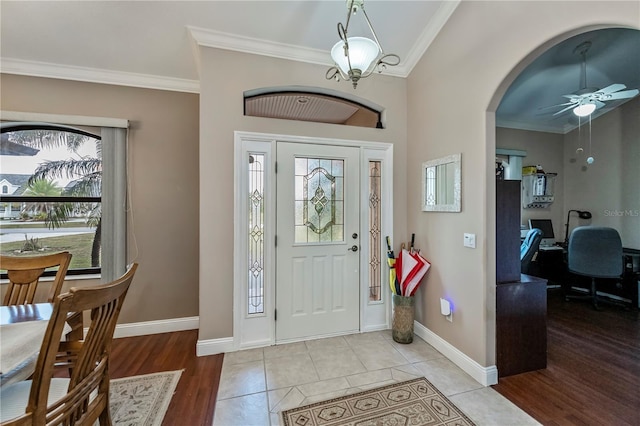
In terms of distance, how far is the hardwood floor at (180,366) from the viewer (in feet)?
6.06

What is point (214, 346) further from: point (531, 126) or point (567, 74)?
point (531, 126)

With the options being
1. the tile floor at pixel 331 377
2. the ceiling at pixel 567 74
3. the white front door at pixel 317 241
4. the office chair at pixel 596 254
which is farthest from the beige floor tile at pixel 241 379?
the office chair at pixel 596 254

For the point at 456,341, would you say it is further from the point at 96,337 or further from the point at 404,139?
the point at 96,337

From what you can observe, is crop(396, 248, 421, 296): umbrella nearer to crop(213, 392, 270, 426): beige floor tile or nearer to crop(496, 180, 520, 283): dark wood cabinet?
crop(496, 180, 520, 283): dark wood cabinet

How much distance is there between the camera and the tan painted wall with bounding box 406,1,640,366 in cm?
192

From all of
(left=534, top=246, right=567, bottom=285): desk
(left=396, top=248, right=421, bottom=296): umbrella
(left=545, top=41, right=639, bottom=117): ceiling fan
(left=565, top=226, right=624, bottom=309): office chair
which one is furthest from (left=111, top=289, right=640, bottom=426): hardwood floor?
(left=545, top=41, right=639, bottom=117): ceiling fan

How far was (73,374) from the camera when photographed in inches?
47.1

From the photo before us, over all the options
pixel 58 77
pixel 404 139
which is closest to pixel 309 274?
pixel 404 139

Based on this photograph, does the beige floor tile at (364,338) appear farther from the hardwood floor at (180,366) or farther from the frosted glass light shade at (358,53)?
the frosted glass light shade at (358,53)

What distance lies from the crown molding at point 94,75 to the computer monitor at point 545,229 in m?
5.87

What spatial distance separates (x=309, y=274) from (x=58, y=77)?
10.9 ft

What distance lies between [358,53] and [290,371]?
8.36ft

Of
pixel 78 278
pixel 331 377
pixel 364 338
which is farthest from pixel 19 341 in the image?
pixel 364 338

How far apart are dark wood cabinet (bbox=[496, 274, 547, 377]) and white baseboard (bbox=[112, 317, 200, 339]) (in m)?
3.04
